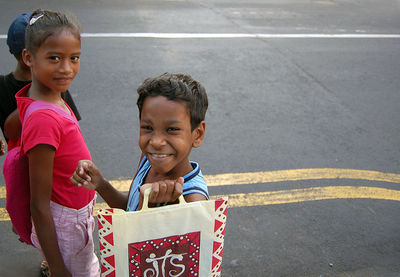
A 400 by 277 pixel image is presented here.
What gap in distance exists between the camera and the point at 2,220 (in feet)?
11.4

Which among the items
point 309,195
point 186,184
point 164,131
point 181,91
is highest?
point 181,91

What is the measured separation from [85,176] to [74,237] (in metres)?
0.55

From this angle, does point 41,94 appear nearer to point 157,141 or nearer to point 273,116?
point 157,141

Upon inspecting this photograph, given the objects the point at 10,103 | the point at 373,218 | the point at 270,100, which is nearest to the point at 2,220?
the point at 10,103

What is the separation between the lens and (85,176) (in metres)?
1.66

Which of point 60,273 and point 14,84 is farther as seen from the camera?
point 14,84

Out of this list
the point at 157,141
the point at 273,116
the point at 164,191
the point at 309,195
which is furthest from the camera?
the point at 273,116

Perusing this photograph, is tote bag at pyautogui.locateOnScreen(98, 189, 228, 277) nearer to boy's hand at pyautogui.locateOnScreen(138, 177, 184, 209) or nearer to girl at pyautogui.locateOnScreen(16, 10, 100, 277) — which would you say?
boy's hand at pyautogui.locateOnScreen(138, 177, 184, 209)

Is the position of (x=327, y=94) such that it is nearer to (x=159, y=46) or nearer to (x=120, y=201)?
(x=159, y=46)

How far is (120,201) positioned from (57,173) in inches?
12.6

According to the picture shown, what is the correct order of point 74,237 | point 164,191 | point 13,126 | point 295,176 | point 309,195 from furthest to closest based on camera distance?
point 295,176 → point 309,195 → point 13,126 → point 74,237 → point 164,191

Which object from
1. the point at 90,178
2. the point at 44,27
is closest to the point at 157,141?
the point at 90,178

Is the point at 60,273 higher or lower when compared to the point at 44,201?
lower

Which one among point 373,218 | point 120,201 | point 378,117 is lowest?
point 373,218
